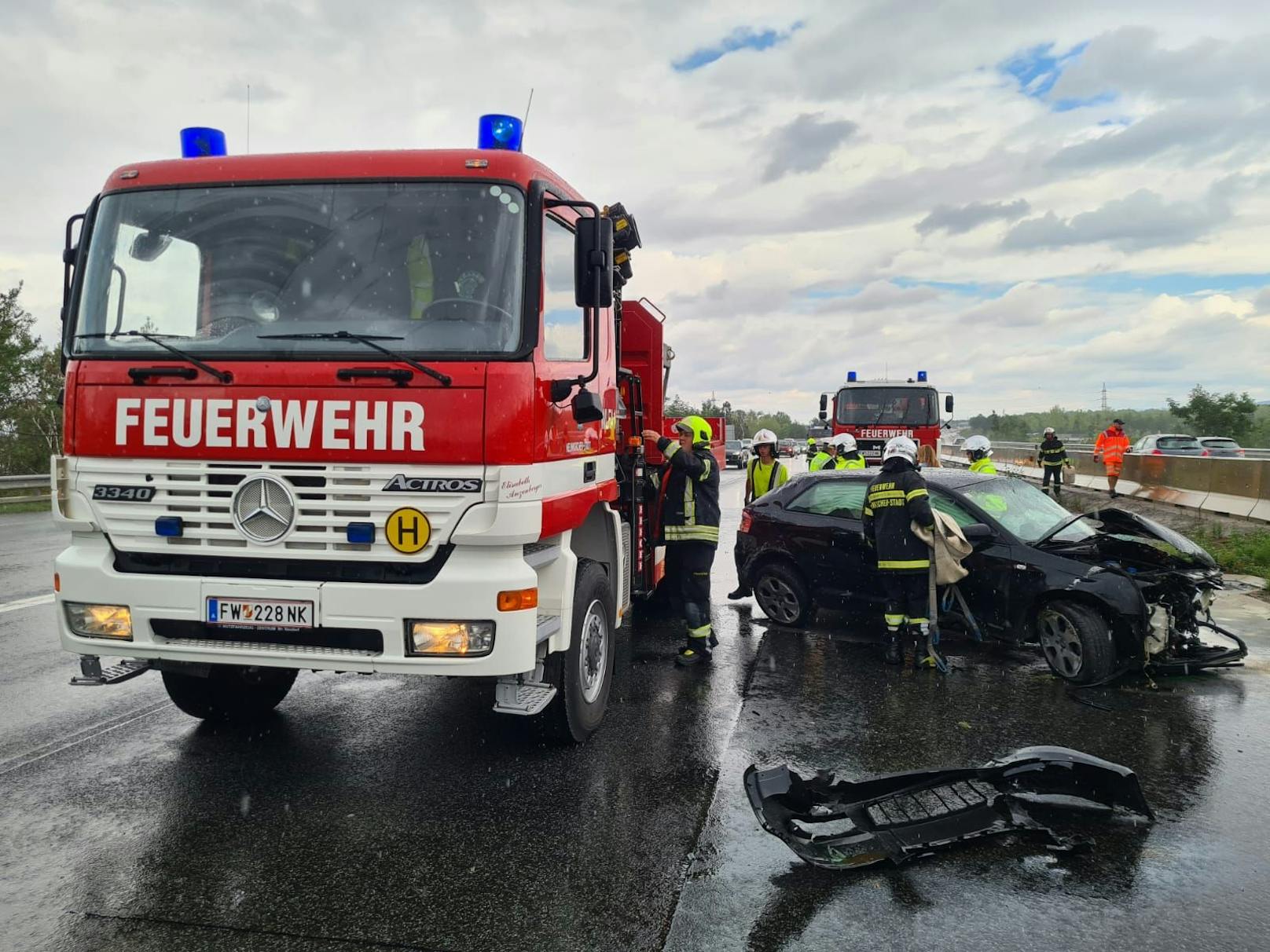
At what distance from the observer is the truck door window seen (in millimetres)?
4250

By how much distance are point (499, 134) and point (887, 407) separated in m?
14.4

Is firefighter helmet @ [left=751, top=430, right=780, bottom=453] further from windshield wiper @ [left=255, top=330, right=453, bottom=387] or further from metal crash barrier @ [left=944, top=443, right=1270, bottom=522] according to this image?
metal crash barrier @ [left=944, top=443, right=1270, bottom=522]

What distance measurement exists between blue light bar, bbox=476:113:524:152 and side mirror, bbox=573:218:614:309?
25.1 inches

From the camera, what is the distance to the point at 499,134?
4574 millimetres

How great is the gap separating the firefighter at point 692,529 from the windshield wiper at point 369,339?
301 centimetres

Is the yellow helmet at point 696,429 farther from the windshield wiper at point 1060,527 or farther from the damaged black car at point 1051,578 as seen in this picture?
the windshield wiper at point 1060,527

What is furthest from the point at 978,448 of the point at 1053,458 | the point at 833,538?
the point at 1053,458

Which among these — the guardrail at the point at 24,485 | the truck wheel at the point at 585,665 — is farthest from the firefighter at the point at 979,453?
the guardrail at the point at 24,485

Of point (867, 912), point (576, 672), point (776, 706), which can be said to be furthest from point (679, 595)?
point (867, 912)

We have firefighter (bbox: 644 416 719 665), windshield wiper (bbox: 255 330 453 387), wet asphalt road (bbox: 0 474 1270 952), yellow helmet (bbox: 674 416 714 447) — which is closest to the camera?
wet asphalt road (bbox: 0 474 1270 952)

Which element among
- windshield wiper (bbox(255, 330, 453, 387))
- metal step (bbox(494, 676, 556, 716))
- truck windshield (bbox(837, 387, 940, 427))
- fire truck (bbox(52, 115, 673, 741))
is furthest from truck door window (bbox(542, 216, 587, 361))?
truck windshield (bbox(837, 387, 940, 427))

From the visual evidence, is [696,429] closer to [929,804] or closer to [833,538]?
[833,538]

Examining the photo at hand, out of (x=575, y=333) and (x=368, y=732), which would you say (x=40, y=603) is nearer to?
(x=368, y=732)

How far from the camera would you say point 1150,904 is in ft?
10.5
